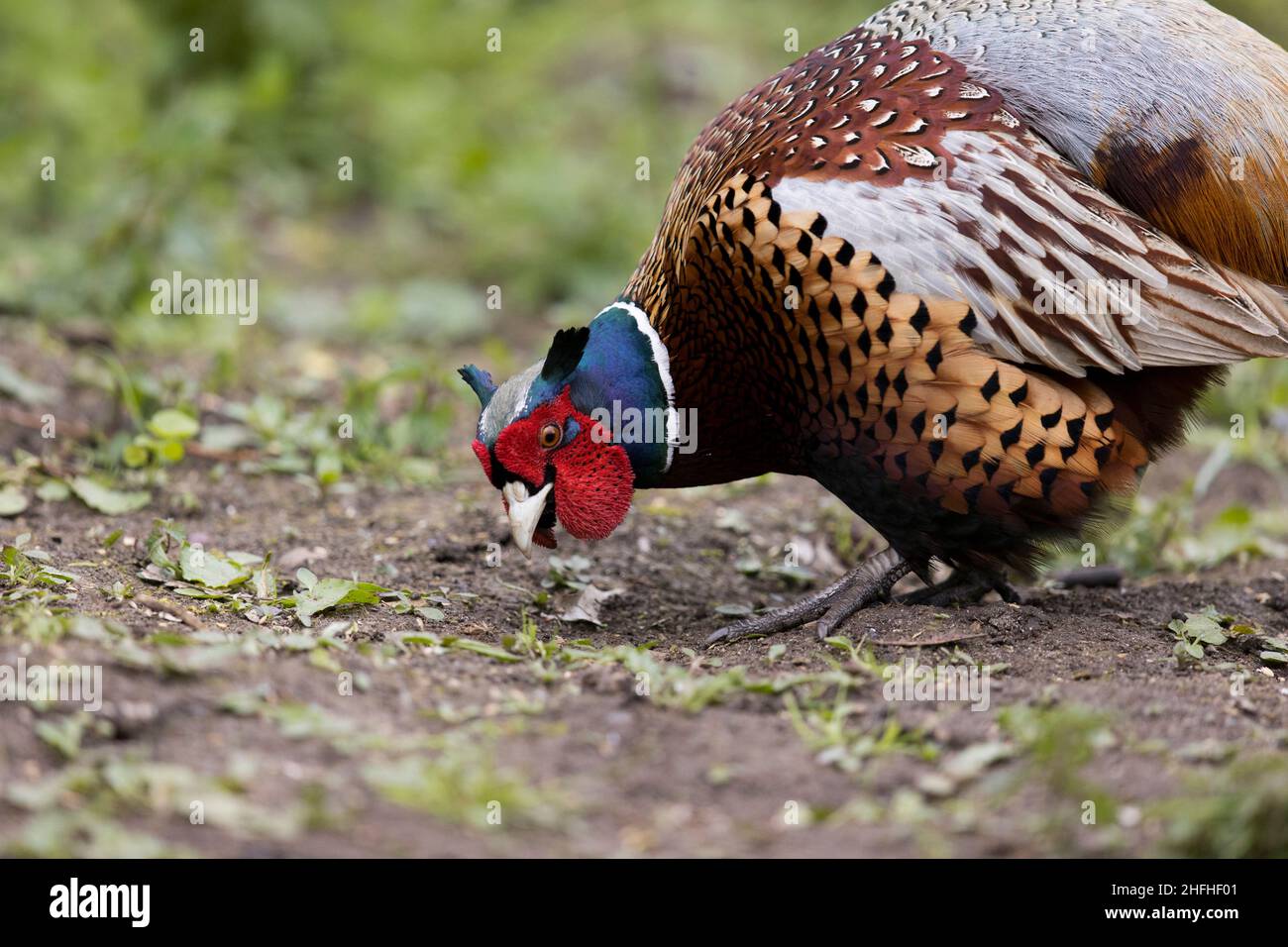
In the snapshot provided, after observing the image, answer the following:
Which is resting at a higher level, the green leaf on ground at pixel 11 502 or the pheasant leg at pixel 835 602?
the green leaf on ground at pixel 11 502

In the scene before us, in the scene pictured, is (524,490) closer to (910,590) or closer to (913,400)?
(913,400)

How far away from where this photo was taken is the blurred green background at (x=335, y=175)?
7.16 meters

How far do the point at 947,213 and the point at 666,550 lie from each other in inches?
77.5

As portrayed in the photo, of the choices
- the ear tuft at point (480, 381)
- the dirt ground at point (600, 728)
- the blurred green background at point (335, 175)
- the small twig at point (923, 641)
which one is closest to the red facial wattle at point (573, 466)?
the ear tuft at point (480, 381)

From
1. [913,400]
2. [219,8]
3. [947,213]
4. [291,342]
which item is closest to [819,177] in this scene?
[947,213]

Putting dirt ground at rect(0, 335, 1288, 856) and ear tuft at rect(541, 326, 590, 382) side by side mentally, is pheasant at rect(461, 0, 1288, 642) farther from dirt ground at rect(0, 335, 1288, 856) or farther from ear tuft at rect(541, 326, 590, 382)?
dirt ground at rect(0, 335, 1288, 856)

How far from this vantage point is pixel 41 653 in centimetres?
338

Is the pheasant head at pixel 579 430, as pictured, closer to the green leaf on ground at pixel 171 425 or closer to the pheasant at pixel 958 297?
the pheasant at pixel 958 297

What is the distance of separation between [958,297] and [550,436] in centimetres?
142

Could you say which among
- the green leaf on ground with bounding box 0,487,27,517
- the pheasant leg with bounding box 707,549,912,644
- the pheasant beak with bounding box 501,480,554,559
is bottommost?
the pheasant leg with bounding box 707,549,912,644

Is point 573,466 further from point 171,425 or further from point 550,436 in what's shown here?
point 171,425

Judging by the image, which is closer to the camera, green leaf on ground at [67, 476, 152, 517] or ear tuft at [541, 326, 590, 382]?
ear tuft at [541, 326, 590, 382]

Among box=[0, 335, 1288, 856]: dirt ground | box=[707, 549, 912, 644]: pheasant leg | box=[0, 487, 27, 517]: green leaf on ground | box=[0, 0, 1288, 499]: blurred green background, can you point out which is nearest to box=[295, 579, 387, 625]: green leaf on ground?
box=[0, 335, 1288, 856]: dirt ground

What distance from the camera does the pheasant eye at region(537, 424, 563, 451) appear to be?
4406mm
